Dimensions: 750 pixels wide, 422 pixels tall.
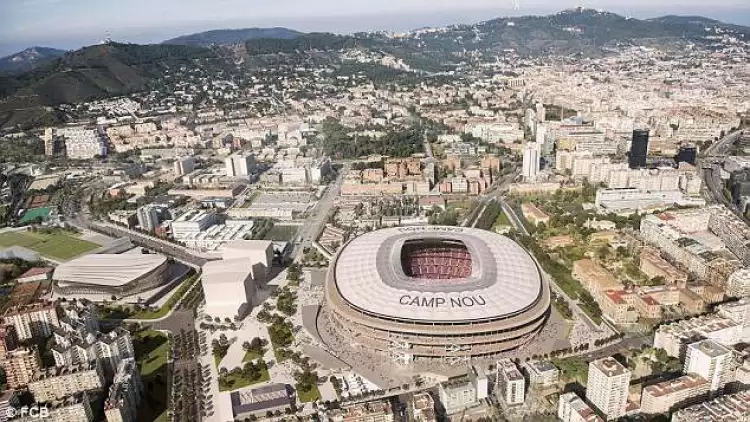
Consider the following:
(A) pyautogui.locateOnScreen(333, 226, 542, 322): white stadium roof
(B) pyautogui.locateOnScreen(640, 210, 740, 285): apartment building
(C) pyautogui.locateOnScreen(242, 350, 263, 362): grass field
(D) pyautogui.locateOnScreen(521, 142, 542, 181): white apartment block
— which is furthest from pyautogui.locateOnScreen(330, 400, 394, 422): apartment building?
(D) pyautogui.locateOnScreen(521, 142, 542, 181): white apartment block

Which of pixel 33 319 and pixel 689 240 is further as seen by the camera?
pixel 689 240

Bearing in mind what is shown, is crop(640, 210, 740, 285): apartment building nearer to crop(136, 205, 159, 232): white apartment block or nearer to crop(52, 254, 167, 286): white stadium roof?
crop(52, 254, 167, 286): white stadium roof

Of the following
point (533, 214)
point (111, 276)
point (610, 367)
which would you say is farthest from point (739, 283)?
point (111, 276)

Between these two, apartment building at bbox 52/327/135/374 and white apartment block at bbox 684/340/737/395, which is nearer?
white apartment block at bbox 684/340/737/395

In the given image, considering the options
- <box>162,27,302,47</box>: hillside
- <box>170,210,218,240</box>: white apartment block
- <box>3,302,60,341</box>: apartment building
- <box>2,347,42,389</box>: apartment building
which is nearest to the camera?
<box>2,347,42,389</box>: apartment building

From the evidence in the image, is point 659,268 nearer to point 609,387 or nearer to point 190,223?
point 609,387

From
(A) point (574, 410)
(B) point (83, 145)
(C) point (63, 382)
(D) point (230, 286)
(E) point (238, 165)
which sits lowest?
(A) point (574, 410)

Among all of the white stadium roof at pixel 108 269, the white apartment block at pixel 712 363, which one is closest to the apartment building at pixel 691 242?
the white apartment block at pixel 712 363
